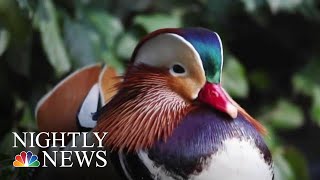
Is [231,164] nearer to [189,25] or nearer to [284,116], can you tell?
[189,25]

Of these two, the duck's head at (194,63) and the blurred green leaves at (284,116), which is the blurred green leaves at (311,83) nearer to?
the blurred green leaves at (284,116)

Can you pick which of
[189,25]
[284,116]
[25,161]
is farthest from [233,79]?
[25,161]

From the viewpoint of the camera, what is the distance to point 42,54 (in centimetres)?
140

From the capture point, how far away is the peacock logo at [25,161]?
2.62ft

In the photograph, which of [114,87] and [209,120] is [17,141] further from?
[209,120]

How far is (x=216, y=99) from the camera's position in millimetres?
689

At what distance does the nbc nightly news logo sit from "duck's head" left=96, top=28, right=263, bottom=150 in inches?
1.0

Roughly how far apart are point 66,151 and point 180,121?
150 millimetres

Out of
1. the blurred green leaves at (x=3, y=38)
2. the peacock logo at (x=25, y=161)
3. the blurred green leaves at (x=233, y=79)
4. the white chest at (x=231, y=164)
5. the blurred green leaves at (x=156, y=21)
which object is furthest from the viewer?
the blurred green leaves at (x=233, y=79)

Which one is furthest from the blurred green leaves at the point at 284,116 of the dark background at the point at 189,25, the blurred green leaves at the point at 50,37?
the blurred green leaves at the point at 50,37

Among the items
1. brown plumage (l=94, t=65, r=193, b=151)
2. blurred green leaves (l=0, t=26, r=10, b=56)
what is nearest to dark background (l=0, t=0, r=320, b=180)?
blurred green leaves (l=0, t=26, r=10, b=56)

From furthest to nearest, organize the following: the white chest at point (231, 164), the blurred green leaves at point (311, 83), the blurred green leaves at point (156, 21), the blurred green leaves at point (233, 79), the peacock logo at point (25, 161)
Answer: the blurred green leaves at point (311, 83)
the blurred green leaves at point (233, 79)
the blurred green leaves at point (156, 21)
the peacock logo at point (25, 161)
the white chest at point (231, 164)

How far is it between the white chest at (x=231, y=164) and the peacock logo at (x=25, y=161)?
17 centimetres

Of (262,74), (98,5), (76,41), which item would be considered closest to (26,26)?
(76,41)
